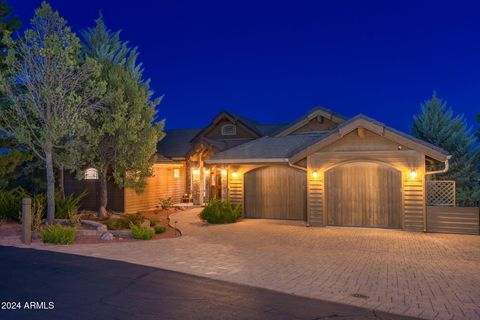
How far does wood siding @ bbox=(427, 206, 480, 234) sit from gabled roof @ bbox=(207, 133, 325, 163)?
198 inches

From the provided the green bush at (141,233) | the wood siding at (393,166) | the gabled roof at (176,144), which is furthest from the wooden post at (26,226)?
the gabled roof at (176,144)

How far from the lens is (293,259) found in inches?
373

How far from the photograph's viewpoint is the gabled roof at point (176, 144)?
28.0 m

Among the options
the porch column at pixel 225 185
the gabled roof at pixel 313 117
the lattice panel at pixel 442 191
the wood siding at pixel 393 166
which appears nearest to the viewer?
the lattice panel at pixel 442 191

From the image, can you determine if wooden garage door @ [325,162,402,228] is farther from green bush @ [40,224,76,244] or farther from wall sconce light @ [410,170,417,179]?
green bush @ [40,224,76,244]

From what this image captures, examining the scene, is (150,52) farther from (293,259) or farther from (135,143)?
(293,259)

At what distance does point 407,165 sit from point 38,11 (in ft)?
46.7

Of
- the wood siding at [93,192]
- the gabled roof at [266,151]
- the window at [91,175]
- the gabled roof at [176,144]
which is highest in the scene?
the gabled roof at [176,144]

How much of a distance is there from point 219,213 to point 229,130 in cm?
1208

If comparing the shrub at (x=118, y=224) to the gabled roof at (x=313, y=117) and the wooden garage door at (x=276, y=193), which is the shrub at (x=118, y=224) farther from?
the gabled roof at (x=313, y=117)

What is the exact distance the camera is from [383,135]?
46.2 feet

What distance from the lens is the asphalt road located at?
5.52 metres

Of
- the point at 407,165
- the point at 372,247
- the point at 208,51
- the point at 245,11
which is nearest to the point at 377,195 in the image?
the point at 407,165

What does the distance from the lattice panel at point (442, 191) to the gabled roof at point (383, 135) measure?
1084 mm
